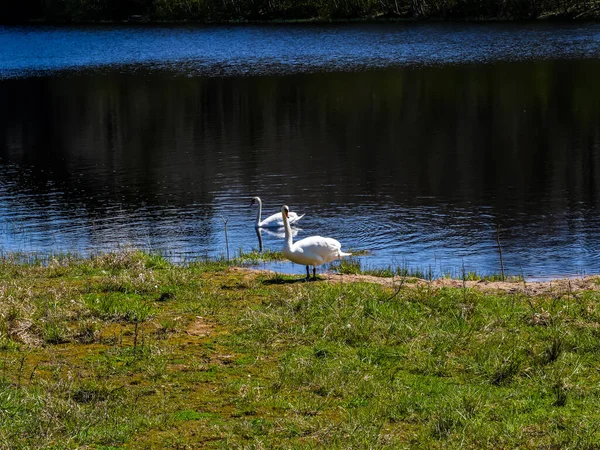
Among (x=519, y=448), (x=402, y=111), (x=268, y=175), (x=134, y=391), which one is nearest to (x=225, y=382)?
(x=134, y=391)

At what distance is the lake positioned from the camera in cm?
2539

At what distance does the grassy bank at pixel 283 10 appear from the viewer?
110188 millimetres

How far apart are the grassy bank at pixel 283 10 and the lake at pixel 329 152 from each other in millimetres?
24818

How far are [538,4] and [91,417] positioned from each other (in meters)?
108

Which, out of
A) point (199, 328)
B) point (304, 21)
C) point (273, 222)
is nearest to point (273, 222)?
point (273, 222)

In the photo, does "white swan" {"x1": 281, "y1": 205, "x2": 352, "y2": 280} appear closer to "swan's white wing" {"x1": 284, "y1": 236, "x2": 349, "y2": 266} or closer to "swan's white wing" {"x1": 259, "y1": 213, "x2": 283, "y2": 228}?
"swan's white wing" {"x1": 284, "y1": 236, "x2": 349, "y2": 266}

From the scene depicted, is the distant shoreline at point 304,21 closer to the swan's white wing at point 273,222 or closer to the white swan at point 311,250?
the swan's white wing at point 273,222

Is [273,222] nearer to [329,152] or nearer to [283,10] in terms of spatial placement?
[329,152]

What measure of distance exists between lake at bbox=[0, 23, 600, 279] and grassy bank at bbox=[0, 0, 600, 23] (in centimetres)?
2482

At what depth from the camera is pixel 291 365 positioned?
37.4 ft

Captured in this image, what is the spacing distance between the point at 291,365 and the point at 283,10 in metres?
124

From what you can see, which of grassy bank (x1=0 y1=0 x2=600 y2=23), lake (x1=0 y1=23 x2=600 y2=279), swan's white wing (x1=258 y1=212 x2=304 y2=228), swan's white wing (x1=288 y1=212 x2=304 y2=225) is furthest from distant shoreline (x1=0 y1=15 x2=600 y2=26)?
swan's white wing (x1=258 y1=212 x2=304 y2=228)

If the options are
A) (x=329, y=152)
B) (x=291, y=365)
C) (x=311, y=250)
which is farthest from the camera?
(x=329, y=152)

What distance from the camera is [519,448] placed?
8984mm
